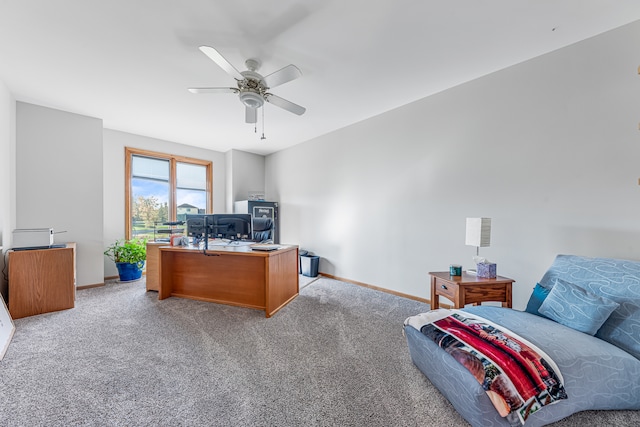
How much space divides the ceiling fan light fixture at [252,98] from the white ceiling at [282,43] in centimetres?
32

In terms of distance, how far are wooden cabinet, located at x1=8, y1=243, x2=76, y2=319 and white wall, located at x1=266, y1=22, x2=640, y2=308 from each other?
375cm

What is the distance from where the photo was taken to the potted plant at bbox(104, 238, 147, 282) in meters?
4.13

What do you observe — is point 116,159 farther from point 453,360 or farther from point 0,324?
point 453,360

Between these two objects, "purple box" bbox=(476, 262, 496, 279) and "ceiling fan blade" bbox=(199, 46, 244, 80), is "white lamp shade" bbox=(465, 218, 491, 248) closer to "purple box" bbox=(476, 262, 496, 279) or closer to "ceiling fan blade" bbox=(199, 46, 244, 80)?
"purple box" bbox=(476, 262, 496, 279)

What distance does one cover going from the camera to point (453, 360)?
1.40 m

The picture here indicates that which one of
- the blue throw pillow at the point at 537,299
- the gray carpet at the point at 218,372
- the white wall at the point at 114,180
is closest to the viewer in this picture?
the gray carpet at the point at 218,372

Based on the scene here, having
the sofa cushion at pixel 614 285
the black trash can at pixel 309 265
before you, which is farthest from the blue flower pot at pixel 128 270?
the sofa cushion at pixel 614 285

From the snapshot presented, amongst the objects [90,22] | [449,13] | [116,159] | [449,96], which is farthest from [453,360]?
[116,159]

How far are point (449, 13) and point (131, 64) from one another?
9.61 feet

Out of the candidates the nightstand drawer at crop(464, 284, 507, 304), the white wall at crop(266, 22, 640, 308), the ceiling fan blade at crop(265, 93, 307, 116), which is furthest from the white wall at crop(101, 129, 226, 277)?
the nightstand drawer at crop(464, 284, 507, 304)

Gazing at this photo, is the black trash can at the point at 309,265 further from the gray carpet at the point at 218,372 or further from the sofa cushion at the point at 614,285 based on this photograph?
the sofa cushion at the point at 614,285

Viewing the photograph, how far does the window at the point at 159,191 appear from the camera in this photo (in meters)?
4.59

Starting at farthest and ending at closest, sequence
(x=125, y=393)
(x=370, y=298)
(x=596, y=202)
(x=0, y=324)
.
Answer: (x=370, y=298)
(x=0, y=324)
(x=596, y=202)
(x=125, y=393)

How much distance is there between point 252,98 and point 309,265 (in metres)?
3.08
